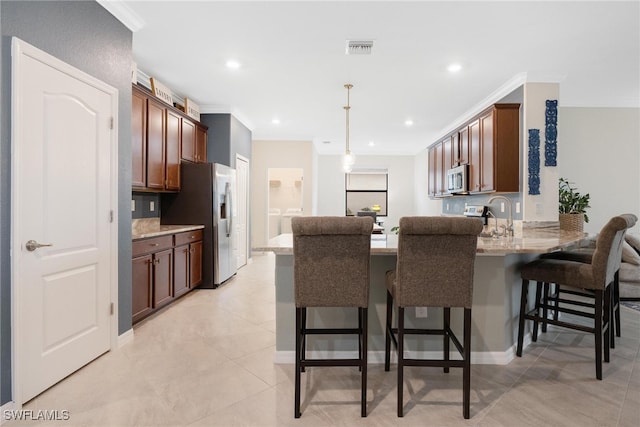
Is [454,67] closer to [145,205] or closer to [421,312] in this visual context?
[421,312]

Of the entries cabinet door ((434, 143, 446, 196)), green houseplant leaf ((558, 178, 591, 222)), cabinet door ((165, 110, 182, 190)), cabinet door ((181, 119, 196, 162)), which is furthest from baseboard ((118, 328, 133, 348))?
cabinet door ((434, 143, 446, 196))

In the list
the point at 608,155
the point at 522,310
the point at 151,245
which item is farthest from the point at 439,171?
the point at 151,245

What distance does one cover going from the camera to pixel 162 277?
11.5 ft

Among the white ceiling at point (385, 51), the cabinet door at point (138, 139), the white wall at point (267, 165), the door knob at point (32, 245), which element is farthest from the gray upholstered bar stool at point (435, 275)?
the white wall at point (267, 165)

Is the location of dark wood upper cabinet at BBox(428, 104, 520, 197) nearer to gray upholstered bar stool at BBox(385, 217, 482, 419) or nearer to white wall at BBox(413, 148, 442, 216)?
gray upholstered bar stool at BBox(385, 217, 482, 419)

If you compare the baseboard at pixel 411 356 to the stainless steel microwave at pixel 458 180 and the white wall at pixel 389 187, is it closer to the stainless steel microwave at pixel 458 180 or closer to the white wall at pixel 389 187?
the stainless steel microwave at pixel 458 180

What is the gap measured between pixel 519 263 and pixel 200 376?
2495 millimetres

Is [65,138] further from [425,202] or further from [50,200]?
[425,202]

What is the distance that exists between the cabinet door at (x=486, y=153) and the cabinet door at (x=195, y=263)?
12.3 ft

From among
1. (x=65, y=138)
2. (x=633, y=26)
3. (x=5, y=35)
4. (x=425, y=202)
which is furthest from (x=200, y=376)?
(x=425, y=202)

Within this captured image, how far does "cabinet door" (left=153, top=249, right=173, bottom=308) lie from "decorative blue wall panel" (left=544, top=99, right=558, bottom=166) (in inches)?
169

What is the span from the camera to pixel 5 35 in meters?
1.73

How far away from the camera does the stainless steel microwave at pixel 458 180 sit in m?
4.67

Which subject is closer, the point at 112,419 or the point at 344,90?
the point at 112,419
